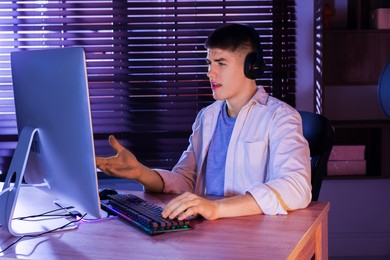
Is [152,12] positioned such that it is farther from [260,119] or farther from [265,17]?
[260,119]

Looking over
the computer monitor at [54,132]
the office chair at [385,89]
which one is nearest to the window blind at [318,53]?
the office chair at [385,89]

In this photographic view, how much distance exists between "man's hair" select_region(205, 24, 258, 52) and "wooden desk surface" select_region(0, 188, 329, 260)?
70cm

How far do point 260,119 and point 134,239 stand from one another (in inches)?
31.5

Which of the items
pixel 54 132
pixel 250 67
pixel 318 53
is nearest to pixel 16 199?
pixel 54 132

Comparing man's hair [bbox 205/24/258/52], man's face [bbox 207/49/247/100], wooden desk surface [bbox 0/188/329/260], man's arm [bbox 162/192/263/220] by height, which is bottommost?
wooden desk surface [bbox 0/188/329/260]

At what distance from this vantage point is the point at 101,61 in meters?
3.83

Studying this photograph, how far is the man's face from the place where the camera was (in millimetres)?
2279

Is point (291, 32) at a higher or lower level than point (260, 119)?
higher

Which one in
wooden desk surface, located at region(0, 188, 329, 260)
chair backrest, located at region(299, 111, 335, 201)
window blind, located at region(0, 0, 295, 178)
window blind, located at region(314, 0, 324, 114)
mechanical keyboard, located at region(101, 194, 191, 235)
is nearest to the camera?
wooden desk surface, located at region(0, 188, 329, 260)

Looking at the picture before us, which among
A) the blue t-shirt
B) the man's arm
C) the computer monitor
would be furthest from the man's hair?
the computer monitor

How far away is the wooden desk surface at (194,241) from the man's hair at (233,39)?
0.70 meters

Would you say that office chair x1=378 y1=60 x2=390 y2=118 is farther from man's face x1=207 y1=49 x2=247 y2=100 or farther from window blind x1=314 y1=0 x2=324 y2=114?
man's face x1=207 y1=49 x2=247 y2=100

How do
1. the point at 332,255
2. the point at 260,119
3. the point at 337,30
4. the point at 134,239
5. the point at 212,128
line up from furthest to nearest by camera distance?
the point at 332,255 < the point at 337,30 < the point at 212,128 < the point at 260,119 < the point at 134,239

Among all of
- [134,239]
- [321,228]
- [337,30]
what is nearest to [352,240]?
[337,30]
